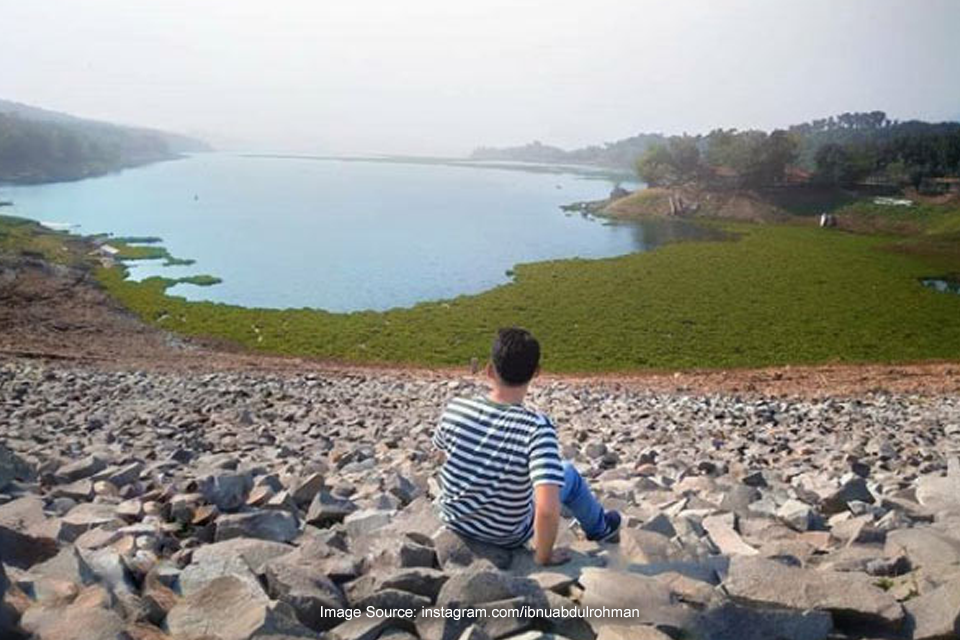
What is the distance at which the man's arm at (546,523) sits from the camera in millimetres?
4773

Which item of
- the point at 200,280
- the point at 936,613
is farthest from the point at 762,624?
the point at 200,280

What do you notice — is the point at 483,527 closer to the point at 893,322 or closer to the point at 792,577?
the point at 792,577

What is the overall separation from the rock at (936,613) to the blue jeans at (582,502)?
6.84 feet

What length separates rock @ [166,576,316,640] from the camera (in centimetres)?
406

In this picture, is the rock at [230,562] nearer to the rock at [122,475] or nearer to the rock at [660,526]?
the rock at [660,526]

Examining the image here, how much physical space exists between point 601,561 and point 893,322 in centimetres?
3839

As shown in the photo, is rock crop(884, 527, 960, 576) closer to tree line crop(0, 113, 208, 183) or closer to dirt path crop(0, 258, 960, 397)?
dirt path crop(0, 258, 960, 397)

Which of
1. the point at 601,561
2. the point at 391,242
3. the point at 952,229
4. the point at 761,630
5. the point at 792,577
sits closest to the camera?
the point at 761,630

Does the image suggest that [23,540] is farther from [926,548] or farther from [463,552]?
[926,548]

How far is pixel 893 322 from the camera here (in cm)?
3769

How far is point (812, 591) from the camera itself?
15.1 feet

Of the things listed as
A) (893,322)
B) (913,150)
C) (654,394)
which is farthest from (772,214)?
(654,394)

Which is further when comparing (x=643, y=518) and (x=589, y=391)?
(x=589, y=391)

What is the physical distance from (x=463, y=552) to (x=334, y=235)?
74368mm
